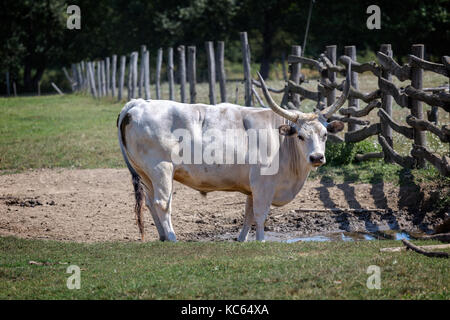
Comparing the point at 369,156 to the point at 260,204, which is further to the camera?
the point at 369,156

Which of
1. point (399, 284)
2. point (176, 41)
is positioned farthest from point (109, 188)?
point (176, 41)

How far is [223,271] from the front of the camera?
6.61 metres

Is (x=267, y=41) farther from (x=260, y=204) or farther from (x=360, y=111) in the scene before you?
(x=260, y=204)

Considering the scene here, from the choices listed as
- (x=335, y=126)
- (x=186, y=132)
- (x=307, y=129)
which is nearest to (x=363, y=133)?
(x=335, y=126)

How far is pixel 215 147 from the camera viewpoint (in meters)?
8.67

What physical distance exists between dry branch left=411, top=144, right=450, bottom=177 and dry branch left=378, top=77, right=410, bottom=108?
34.9 inches

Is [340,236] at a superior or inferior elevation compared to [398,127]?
inferior

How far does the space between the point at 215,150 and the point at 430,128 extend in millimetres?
3800

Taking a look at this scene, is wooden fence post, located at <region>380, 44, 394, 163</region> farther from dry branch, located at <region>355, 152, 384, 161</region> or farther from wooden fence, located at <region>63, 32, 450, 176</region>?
dry branch, located at <region>355, 152, 384, 161</region>

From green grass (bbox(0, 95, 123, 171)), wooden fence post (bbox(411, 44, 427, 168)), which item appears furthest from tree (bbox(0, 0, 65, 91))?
Answer: wooden fence post (bbox(411, 44, 427, 168))

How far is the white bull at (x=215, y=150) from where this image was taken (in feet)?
27.9

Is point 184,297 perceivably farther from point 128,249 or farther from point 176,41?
point 176,41

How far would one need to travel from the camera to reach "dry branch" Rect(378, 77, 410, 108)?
11.3 metres
